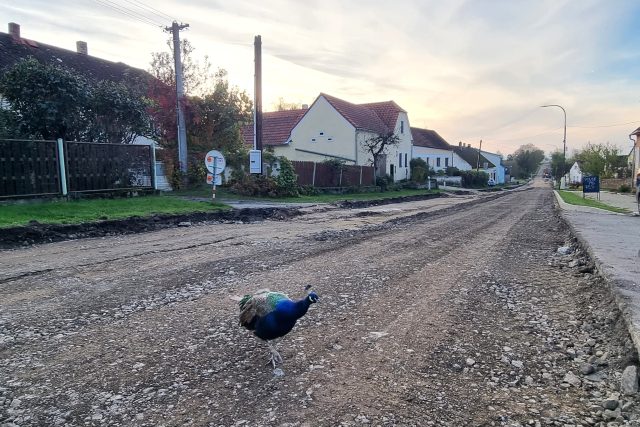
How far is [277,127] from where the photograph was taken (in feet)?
129

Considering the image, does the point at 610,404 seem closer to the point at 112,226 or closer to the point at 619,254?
the point at 619,254

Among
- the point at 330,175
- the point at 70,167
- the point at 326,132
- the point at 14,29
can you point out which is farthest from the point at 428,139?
the point at 70,167

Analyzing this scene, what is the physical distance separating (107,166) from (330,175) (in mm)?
15066

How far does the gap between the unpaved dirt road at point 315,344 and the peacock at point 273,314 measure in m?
0.34

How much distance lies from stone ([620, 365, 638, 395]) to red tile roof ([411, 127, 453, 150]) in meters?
56.8

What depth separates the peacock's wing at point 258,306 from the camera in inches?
131

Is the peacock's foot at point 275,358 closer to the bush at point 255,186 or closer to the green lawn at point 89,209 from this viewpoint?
the green lawn at point 89,209

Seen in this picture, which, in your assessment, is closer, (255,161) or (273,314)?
(273,314)

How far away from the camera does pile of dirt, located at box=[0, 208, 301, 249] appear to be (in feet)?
29.2

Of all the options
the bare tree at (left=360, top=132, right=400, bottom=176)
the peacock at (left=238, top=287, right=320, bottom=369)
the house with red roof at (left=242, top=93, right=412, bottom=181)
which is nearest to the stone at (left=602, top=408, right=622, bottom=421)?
the peacock at (left=238, top=287, right=320, bottom=369)

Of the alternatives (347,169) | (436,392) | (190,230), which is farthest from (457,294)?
(347,169)

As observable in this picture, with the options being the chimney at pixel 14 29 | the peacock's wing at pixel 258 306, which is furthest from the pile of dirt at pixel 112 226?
the chimney at pixel 14 29

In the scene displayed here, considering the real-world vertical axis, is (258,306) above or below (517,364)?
above

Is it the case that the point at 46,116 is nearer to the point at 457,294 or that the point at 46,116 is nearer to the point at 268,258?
the point at 268,258
